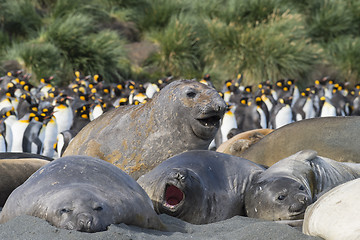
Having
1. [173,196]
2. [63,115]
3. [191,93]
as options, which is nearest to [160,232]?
[173,196]

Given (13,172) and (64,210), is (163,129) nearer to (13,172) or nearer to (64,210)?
(13,172)

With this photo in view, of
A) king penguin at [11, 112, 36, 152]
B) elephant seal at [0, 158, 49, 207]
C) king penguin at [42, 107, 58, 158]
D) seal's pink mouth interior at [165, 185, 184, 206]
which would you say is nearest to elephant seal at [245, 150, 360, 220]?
seal's pink mouth interior at [165, 185, 184, 206]

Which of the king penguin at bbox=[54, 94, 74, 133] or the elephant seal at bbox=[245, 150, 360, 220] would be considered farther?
the king penguin at bbox=[54, 94, 74, 133]

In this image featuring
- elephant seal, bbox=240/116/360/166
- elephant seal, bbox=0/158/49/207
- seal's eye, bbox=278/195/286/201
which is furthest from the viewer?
elephant seal, bbox=240/116/360/166

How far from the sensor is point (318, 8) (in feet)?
78.3

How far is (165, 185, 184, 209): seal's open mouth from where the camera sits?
338 centimetres

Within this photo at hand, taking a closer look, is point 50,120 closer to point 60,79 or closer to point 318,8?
point 60,79

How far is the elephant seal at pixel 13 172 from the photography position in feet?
14.4

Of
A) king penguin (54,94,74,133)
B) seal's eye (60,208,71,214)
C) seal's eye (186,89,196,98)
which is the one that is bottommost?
king penguin (54,94,74,133)

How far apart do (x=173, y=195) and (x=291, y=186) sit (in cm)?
66

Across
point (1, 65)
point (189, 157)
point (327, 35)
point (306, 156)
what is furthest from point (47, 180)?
point (327, 35)

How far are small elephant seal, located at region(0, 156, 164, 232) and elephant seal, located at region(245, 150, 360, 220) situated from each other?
80 centimetres

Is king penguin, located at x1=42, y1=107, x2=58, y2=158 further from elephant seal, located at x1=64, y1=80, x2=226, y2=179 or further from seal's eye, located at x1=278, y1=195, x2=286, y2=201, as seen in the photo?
seal's eye, located at x1=278, y1=195, x2=286, y2=201

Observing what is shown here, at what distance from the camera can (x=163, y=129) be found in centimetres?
464
